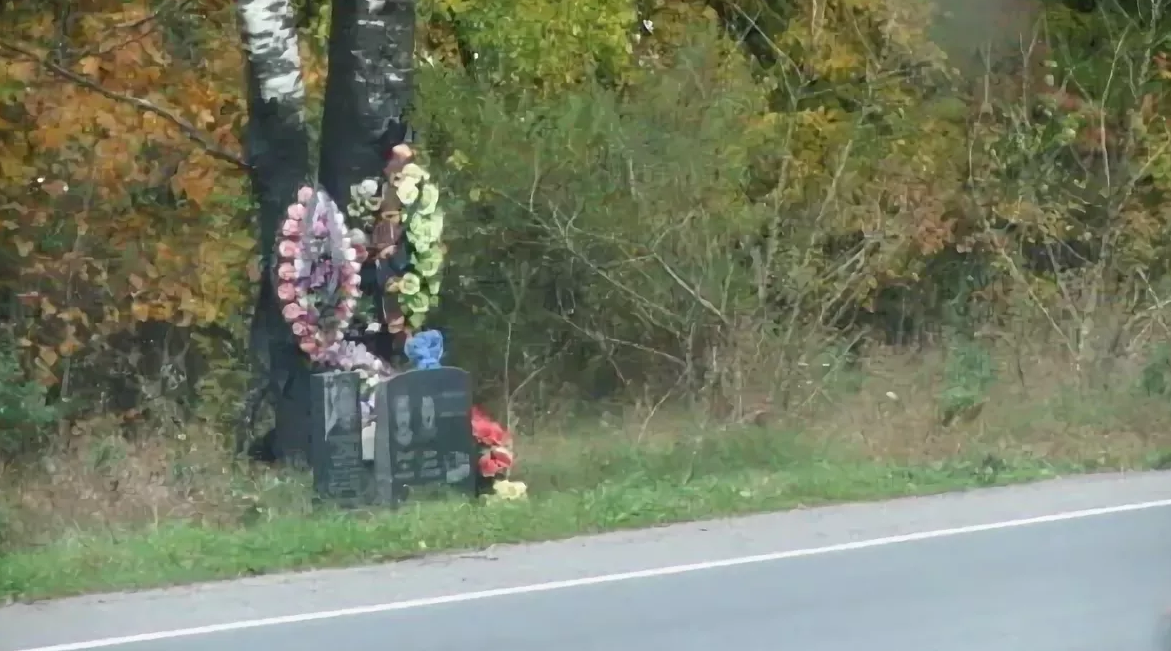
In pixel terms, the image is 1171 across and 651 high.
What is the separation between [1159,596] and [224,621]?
201 inches

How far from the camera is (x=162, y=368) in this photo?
56.5 feet

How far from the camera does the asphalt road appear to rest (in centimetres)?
814

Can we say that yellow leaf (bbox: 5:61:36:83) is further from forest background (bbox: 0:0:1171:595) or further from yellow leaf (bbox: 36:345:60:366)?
yellow leaf (bbox: 36:345:60:366)

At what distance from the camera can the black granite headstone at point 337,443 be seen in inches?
472

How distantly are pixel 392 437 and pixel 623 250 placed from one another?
4.89 m

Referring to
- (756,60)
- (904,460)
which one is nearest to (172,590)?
→ (904,460)

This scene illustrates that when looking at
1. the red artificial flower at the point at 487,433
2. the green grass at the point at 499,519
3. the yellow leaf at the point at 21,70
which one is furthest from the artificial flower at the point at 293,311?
the yellow leaf at the point at 21,70

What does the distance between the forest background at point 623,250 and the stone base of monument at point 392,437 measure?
39.1 inches

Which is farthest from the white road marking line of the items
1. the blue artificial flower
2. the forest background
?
the blue artificial flower

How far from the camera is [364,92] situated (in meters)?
13.2

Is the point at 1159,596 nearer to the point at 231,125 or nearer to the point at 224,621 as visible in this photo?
the point at 224,621

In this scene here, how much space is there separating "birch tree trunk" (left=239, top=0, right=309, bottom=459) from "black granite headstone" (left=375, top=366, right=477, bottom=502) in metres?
1.49

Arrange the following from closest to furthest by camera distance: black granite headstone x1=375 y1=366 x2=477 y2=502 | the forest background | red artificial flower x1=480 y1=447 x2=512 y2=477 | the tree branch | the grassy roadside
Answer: the grassy roadside, black granite headstone x1=375 y1=366 x2=477 y2=502, red artificial flower x1=480 y1=447 x2=512 y2=477, the forest background, the tree branch

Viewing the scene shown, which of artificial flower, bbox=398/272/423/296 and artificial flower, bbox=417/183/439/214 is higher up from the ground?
artificial flower, bbox=417/183/439/214
